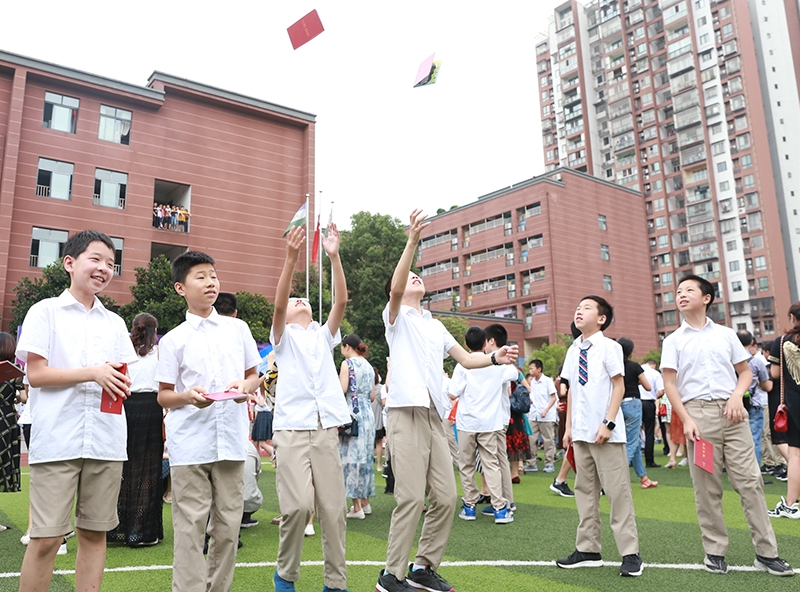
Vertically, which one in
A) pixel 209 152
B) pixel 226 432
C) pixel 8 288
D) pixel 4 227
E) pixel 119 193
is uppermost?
pixel 209 152

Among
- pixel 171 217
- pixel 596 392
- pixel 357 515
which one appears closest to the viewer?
pixel 596 392

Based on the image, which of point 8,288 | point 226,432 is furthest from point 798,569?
point 8,288

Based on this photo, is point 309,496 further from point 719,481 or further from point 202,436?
point 719,481

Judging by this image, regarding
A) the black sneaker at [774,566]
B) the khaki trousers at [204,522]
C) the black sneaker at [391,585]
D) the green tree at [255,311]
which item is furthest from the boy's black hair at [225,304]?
the green tree at [255,311]

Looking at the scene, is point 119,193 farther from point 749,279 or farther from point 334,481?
point 749,279

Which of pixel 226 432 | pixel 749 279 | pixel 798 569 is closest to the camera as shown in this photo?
pixel 226 432

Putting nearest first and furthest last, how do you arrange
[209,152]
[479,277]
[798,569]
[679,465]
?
[798,569] < [679,465] < [209,152] < [479,277]

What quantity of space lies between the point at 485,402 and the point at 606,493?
2.72m

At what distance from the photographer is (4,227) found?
24828 millimetres

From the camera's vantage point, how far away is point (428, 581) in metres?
4.04

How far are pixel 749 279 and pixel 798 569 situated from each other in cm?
6248

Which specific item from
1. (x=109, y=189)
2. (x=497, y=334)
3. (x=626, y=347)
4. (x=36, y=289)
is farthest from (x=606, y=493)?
(x=109, y=189)

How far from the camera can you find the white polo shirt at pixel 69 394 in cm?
305

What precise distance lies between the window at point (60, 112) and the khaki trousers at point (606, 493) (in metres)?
28.5
